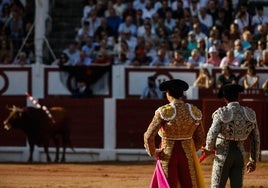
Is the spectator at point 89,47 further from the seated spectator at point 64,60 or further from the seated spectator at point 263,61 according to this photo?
the seated spectator at point 263,61

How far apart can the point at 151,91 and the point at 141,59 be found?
566mm

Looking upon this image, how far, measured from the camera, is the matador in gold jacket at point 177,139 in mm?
Answer: 8008

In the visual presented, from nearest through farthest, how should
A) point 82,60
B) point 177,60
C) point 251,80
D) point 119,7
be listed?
point 251,80 < point 177,60 < point 82,60 < point 119,7

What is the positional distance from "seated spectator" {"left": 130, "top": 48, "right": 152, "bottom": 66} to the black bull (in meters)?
1.45

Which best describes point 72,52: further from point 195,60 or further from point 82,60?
point 195,60

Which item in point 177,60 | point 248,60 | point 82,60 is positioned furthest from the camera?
point 82,60

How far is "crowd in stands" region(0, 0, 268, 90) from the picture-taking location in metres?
16.4

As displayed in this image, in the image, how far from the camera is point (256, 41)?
646 inches

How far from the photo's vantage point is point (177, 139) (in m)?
8.06

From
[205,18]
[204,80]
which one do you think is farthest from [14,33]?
[204,80]

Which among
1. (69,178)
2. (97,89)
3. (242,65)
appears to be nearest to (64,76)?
(97,89)

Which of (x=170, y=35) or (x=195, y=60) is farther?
(x=170, y=35)

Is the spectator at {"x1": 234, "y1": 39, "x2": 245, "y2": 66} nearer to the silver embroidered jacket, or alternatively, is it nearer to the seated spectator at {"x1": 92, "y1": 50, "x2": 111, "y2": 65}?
the seated spectator at {"x1": 92, "y1": 50, "x2": 111, "y2": 65}

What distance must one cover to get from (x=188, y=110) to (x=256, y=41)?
8.48 meters
